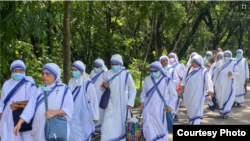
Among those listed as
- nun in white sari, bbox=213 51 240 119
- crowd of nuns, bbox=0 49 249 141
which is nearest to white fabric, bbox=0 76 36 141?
crowd of nuns, bbox=0 49 249 141

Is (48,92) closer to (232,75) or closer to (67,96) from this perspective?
(67,96)

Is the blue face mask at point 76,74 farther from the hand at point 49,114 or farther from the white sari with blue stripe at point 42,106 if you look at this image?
the hand at point 49,114

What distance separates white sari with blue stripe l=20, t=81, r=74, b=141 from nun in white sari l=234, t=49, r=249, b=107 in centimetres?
1000

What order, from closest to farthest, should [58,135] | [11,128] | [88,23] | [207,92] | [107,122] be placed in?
1. [58,135]
2. [11,128]
3. [107,122]
4. [207,92]
5. [88,23]

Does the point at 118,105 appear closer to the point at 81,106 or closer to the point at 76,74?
the point at 81,106

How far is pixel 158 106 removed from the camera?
721 centimetres

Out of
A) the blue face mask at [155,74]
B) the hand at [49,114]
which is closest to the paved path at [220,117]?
the blue face mask at [155,74]

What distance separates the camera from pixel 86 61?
2170cm

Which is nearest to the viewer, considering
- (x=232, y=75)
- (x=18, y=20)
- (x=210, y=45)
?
(x=18, y=20)

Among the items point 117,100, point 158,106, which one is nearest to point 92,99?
point 117,100

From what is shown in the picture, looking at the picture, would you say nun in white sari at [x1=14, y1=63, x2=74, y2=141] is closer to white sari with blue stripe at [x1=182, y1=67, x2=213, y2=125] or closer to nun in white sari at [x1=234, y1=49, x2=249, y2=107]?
white sari with blue stripe at [x1=182, y1=67, x2=213, y2=125]

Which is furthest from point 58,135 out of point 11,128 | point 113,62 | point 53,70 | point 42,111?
point 113,62

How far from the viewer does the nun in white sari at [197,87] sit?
8719mm

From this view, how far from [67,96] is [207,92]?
4.21m
